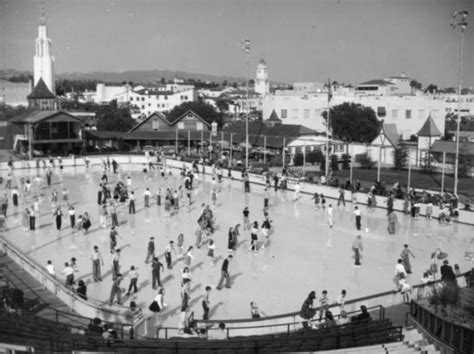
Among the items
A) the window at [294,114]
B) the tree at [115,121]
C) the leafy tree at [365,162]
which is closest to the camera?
the leafy tree at [365,162]

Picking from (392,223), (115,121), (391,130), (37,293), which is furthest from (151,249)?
(115,121)

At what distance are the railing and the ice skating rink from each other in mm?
3808

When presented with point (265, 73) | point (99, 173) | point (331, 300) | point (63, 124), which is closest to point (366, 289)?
point (331, 300)

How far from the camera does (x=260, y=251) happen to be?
775 inches

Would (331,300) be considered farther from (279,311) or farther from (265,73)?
(265,73)

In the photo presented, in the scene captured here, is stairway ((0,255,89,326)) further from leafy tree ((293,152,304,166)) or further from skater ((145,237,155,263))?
leafy tree ((293,152,304,166))

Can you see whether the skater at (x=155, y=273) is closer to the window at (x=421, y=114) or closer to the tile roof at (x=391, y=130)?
the tile roof at (x=391, y=130)

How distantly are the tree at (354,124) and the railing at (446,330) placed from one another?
162 ft

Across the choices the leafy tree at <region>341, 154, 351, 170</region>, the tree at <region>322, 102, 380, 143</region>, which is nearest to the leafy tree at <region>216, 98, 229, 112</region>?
the tree at <region>322, 102, 380, 143</region>

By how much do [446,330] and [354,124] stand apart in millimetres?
50804

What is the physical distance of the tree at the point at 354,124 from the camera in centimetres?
5988

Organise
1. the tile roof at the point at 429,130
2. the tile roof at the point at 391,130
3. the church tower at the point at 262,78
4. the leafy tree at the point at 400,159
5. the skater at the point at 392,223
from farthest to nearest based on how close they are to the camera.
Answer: the church tower at the point at 262,78
the tile roof at the point at 391,130
the tile roof at the point at 429,130
the leafy tree at the point at 400,159
the skater at the point at 392,223

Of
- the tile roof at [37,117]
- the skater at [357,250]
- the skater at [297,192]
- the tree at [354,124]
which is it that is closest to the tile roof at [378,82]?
the tree at [354,124]

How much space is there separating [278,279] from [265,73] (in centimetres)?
15800
